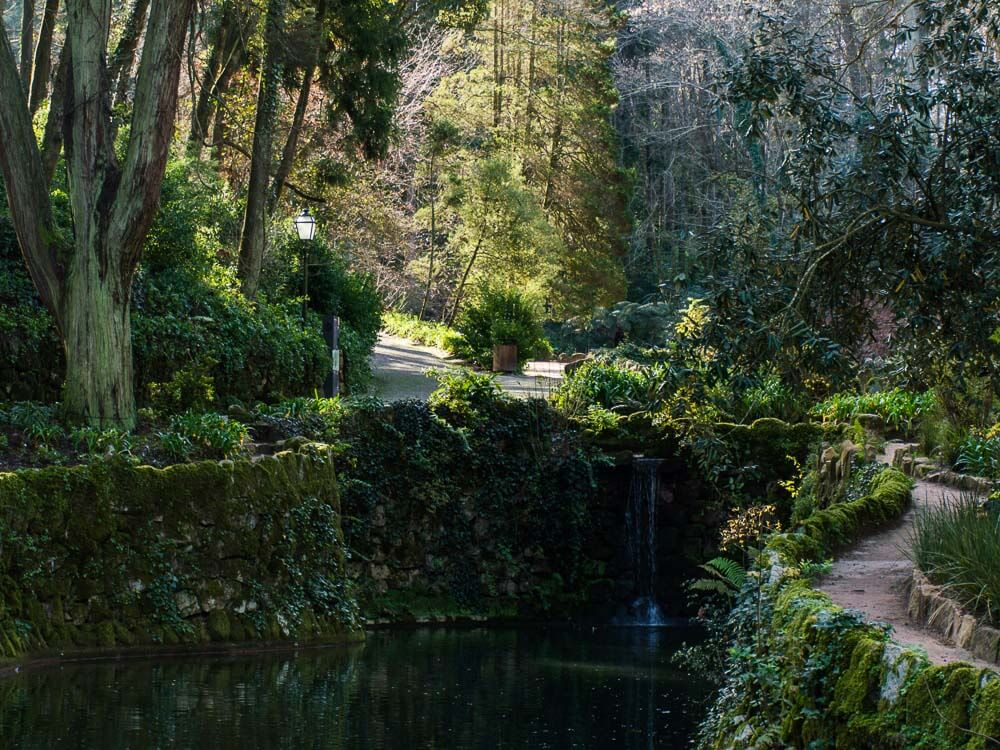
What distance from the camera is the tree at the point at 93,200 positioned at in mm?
13539

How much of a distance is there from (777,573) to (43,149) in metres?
14.6

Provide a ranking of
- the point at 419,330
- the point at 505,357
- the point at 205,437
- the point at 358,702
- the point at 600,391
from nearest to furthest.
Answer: the point at 358,702, the point at 205,437, the point at 600,391, the point at 505,357, the point at 419,330

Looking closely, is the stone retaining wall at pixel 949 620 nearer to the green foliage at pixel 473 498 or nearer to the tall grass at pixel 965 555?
the tall grass at pixel 965 555

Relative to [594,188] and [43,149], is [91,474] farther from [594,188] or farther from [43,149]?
[594,188]

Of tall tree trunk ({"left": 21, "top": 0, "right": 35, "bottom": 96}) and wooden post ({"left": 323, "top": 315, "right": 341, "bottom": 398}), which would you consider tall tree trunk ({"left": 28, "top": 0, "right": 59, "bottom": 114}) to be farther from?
wooden post ({"left": 323, "top": 315, "right": 341, "bottom": 398})

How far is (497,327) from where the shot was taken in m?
29.0

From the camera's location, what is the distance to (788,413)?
1933cm

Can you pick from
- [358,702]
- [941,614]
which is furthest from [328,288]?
[941,614]

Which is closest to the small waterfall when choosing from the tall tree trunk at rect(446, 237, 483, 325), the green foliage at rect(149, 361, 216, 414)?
the green foliage at rect(149, 361, 216, 414)

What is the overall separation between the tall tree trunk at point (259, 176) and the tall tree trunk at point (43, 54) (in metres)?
3.18

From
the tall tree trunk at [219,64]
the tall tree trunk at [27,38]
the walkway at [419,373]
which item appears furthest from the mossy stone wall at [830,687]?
the tall tree trunk at [27,38]

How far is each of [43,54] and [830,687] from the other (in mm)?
17910

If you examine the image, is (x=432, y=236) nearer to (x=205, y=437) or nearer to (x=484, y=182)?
(x=484, y=182)

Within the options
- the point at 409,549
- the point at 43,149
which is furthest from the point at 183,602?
the point at 43,149
